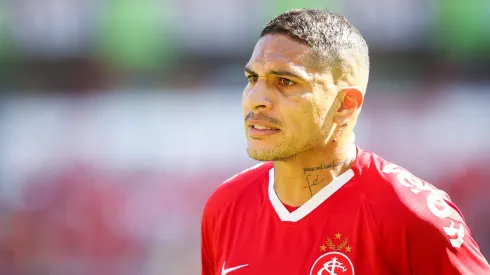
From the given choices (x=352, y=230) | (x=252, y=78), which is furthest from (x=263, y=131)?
(x=352, y=230)

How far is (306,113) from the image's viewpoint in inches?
99.4

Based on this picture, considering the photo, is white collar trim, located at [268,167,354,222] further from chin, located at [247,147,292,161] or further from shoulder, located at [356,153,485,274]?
chin, located at [247,147,292,161]

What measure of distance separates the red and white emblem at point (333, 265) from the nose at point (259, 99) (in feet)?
1.90

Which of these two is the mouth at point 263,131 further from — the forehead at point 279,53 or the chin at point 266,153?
the forehead at point 279,53

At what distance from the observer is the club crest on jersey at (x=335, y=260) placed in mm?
2445

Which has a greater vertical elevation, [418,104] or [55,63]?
[55,63]

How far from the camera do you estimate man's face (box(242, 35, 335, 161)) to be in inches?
98.8

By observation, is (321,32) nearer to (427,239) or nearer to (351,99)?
(351,99)

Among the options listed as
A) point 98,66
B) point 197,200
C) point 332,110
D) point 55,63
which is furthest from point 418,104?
point 332,110

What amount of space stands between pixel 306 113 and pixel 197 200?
19.0 ft

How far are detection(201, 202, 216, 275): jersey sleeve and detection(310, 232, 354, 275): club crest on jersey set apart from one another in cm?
62

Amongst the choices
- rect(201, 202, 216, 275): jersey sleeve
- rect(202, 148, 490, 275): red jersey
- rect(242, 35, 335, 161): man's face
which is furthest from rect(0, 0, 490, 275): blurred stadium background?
rect(242, 35, 335, 161): man's face

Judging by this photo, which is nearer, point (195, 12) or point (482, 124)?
point (482, 124)

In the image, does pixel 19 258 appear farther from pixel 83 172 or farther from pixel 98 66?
pixel 98 66
